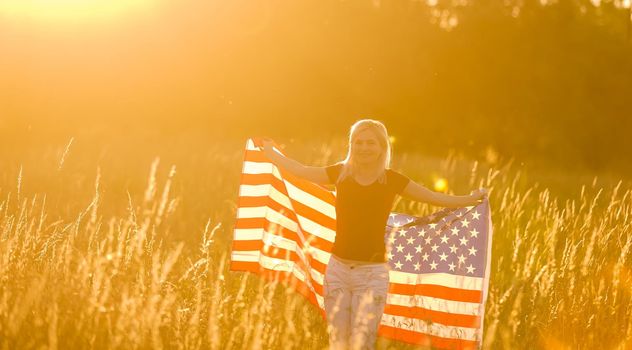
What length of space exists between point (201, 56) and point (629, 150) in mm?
21652

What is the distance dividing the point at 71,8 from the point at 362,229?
86.2 ft

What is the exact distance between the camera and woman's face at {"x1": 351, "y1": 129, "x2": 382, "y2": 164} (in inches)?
180

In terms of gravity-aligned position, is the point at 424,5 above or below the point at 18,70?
above

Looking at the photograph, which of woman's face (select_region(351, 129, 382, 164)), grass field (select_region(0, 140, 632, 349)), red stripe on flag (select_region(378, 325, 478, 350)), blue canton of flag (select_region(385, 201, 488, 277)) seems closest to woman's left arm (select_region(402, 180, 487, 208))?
woman's face (select_region(351, 129, 382, 164))

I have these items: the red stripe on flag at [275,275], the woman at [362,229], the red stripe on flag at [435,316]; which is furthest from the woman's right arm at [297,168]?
the red stripe on flag at [435,316]

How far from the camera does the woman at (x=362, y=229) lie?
450 cm

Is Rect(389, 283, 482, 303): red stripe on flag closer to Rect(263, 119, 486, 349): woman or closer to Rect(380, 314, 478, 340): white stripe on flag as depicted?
Rect(380, 314, 478, 340): white stripe on flag

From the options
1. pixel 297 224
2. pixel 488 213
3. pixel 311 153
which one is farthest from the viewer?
pixel 311 153

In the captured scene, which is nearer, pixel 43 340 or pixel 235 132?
pixel 43 340

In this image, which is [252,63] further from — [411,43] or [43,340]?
[43,340]

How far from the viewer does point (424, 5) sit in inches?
1351

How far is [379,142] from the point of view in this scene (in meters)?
4.60

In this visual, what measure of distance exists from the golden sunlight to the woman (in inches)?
944

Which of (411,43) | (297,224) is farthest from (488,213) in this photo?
(411,43)
